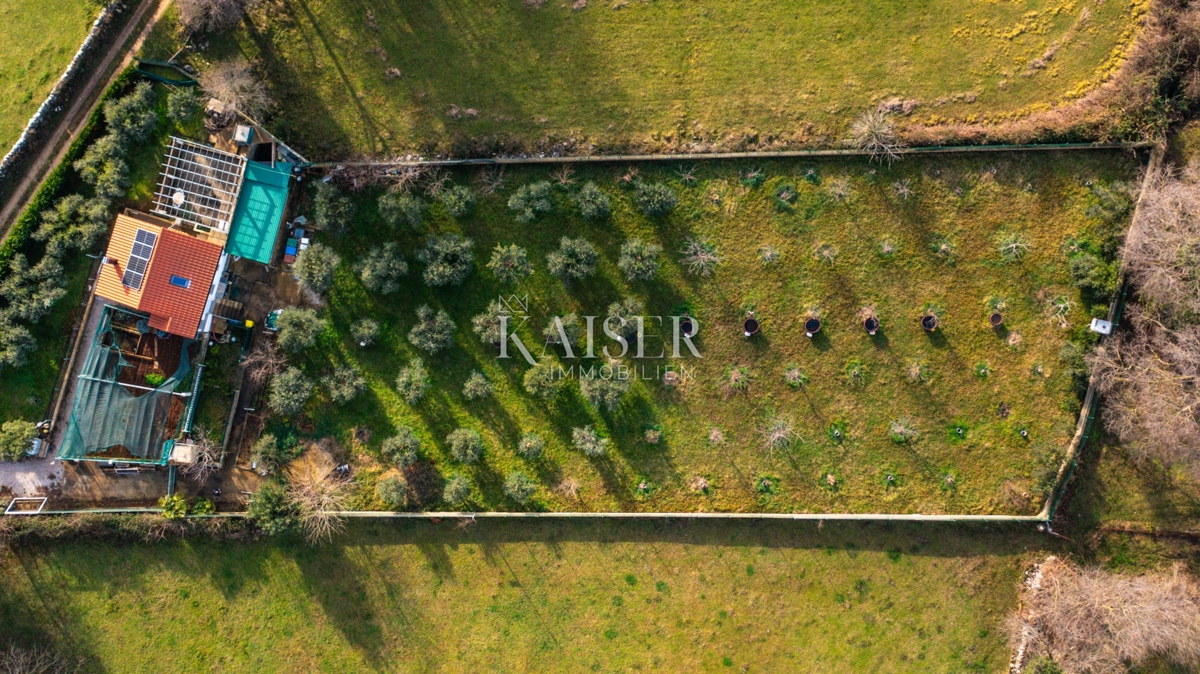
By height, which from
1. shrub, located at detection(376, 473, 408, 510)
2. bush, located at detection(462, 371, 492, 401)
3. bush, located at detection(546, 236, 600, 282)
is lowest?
shrub, located at detection(376, 473, 408, 510)

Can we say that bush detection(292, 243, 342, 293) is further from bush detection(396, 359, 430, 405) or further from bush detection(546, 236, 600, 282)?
bush detection(546, 236, 600, 282)

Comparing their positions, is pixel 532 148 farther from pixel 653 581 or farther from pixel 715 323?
pixel 653 581

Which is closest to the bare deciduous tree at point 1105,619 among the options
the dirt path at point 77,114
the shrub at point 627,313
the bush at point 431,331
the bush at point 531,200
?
the shrub at point 627,313

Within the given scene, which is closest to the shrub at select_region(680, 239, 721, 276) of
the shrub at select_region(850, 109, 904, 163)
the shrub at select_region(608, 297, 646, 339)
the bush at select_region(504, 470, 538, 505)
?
the shrub at select_region(608, 297, 646, 339)

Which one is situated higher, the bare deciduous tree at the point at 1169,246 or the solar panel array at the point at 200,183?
the bare deciduous tree at the point at 1169,246

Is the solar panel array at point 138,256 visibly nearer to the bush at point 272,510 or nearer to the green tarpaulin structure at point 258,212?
the green tarpaulin structure at point 258,212

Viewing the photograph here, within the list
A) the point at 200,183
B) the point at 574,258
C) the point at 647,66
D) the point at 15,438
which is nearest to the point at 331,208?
the point at 200,183
